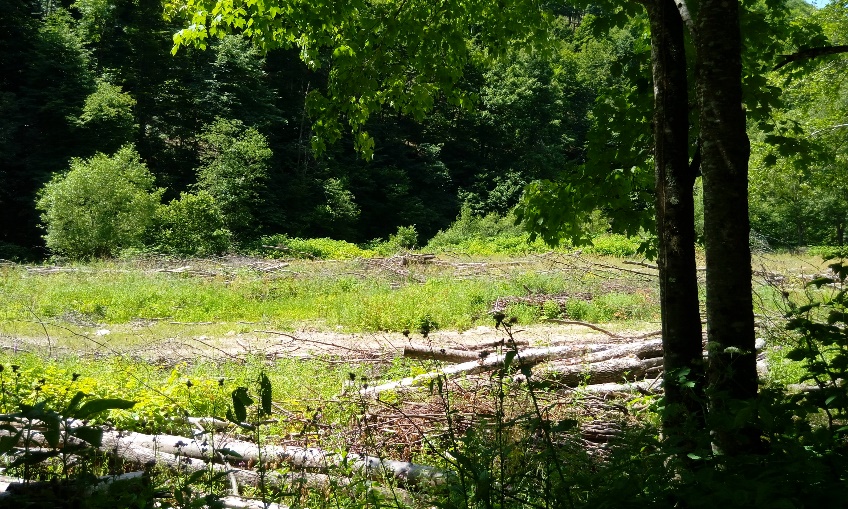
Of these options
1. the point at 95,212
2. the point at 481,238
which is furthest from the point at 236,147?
the point at 481,238

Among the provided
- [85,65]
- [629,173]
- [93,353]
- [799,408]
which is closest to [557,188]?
[629,173]

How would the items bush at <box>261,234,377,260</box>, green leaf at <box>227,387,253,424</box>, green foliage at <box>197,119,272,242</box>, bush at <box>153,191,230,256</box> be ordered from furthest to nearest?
green foliage at <box>197,119,272,242</box> → bush at <box>261,234,377,260</box> → bush at <box>153,191,230,256</box> → green leaf at <box>227,387,253,424</box>

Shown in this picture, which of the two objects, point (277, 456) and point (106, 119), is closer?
point (277, 456)

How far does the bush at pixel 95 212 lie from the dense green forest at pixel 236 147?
0.07 meters

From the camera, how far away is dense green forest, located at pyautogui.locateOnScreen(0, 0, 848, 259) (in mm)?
26609

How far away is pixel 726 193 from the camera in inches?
119

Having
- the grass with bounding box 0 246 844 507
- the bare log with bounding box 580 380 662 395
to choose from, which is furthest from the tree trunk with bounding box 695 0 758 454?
the bare log with bounding box 580 380 662 395

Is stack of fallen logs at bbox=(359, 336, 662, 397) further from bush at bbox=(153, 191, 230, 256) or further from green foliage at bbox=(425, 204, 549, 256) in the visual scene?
green foliage at bbox=(425, 204, 549, 256)

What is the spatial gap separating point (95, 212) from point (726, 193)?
2742 centimetres

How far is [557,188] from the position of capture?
17.5 ft

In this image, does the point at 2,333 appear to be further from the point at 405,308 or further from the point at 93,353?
the point at 405,308

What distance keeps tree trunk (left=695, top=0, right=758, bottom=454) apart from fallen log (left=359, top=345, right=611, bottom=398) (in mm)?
2920

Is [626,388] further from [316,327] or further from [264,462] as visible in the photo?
[316,327]

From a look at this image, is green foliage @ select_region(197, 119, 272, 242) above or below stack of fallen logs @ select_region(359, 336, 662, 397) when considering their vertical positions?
above
